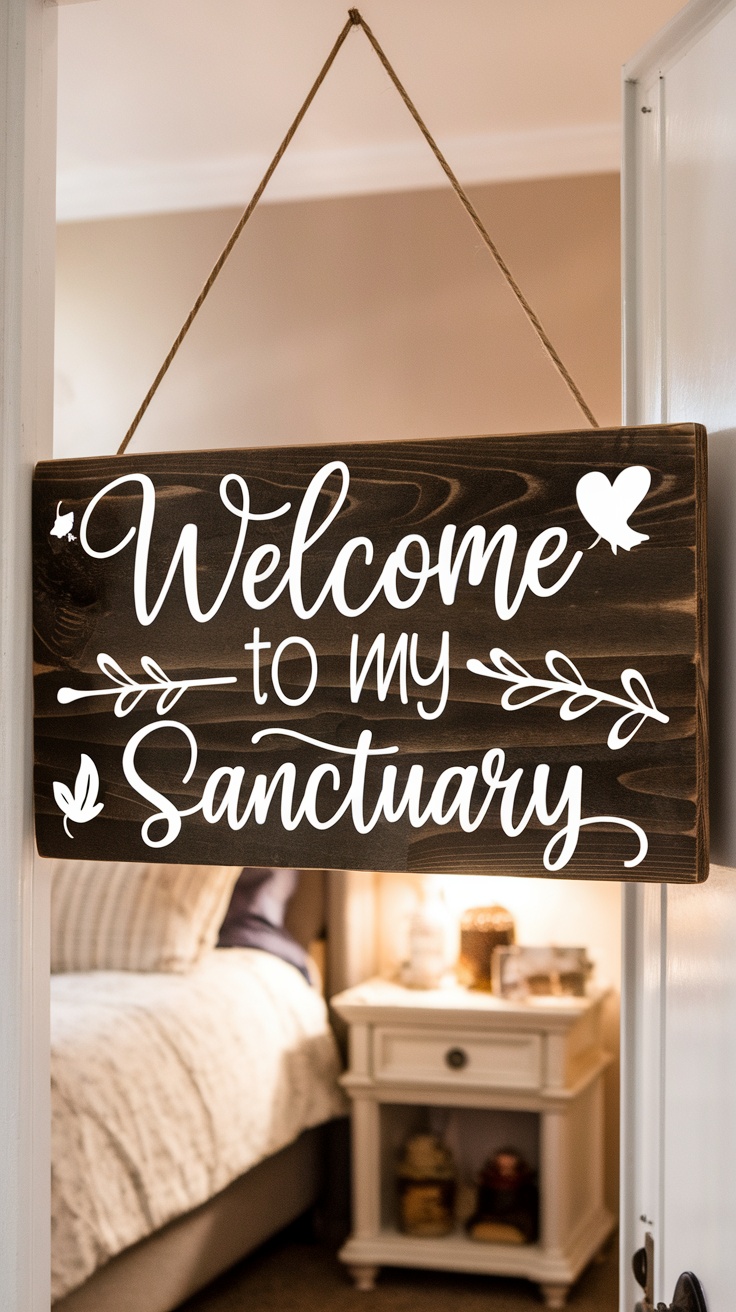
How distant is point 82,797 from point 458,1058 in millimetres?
2071

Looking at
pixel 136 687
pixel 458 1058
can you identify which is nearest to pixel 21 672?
pixel 136 687

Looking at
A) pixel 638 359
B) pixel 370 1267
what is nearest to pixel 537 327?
pixel 638 359

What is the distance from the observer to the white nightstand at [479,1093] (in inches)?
115

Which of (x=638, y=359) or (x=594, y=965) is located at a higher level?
(x=638, y=359)

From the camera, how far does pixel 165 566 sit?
3.77ft

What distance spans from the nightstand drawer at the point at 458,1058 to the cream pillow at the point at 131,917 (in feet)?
1.68

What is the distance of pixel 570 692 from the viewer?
41.1 inches

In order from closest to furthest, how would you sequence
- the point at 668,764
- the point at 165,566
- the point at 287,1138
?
the point at 668,764, the point at 165,566, the point at 287,1138

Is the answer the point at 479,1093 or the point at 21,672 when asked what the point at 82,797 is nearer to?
the point at 21,672

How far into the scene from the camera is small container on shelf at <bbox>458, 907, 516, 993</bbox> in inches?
125

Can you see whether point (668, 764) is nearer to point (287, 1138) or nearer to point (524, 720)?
point (524, 720)

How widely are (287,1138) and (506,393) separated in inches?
74.7

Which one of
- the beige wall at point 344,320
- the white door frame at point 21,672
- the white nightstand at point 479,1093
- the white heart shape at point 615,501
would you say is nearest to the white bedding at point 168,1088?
the white nightstand at point 479,1093

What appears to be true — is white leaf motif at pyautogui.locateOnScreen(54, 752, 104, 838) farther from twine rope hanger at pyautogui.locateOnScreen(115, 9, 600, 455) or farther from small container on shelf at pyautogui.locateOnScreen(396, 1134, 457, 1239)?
small container on shelf at pyautogui.locateOnScreen(396, 1134, 457, 1239)
